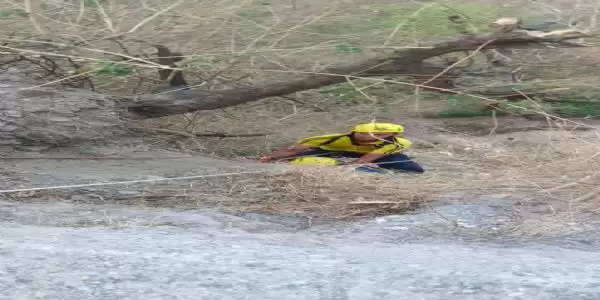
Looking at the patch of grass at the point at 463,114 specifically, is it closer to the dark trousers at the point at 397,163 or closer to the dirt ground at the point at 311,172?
the dirt ground at the point at 311,172

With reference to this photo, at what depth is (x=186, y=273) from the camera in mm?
3256

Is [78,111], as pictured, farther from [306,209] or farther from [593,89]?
[593,89]

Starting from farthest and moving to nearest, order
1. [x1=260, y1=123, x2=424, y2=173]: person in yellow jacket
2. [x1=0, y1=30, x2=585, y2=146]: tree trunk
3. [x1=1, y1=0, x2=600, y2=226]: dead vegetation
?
[x1=260, y1=123, x2=424, y2=173]: person in yellow jacket < [x1=0, y1=30, x2=585, y2=146]: tree trunk < [x1=1, y1=0, x2=600, y2=226]: dead vegetation

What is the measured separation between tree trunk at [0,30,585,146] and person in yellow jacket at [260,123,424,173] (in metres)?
0.54

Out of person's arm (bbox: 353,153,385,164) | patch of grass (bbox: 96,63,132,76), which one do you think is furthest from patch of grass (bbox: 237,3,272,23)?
person's arm (bbox: 353,153,385,164)

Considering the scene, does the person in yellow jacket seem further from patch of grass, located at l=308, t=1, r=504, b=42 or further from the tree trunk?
patch of grass, located at l=308, t=1, r=504, b=42

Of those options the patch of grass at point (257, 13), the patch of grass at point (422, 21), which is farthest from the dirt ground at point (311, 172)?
the patch of grass at point (422, 21)

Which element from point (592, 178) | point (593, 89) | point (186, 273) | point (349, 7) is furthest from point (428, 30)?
A: point (186, 273)

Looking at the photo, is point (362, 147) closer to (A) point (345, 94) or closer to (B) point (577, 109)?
(A) point (345, 94)

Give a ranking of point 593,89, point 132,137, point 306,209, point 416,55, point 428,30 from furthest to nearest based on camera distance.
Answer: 1. point 428,30
2. point 593,89
3. point 416,55
4. point 132,137
5. point 306,209

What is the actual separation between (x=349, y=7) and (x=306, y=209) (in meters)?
4.83

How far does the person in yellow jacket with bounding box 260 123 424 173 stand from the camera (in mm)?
6305

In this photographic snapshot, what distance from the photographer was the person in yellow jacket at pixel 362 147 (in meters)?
6.30

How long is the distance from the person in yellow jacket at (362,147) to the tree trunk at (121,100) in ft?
1.77
